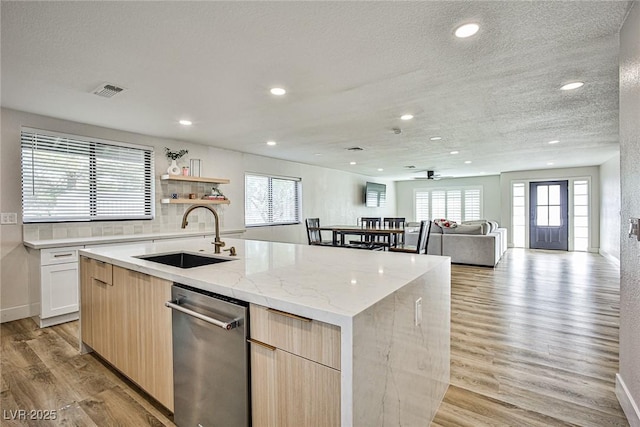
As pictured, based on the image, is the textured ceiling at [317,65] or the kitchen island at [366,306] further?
the textured ceiling at [317,65]

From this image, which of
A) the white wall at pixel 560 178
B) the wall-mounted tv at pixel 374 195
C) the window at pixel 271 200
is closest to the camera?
the window at pixel 271 200

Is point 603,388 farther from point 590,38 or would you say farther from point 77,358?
point 77,358

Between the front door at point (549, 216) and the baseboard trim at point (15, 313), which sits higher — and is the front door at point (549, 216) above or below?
above

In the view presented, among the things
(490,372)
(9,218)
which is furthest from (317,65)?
(9,218)

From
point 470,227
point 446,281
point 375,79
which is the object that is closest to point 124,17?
point 375,79

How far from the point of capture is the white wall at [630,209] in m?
1.61

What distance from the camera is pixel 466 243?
6.21 metres

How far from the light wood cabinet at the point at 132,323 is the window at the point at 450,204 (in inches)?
412

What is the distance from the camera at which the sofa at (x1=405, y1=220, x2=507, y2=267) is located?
19.6 feet

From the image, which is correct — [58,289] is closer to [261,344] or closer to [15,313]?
[15,313]

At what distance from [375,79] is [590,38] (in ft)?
4.63

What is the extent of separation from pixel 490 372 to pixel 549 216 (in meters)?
8.13

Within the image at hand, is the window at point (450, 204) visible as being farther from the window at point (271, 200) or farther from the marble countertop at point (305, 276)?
the marble countertop at point (305, 276)

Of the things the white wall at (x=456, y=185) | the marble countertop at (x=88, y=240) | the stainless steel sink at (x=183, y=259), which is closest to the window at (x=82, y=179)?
the marble countertop at (x=88, y=240)
